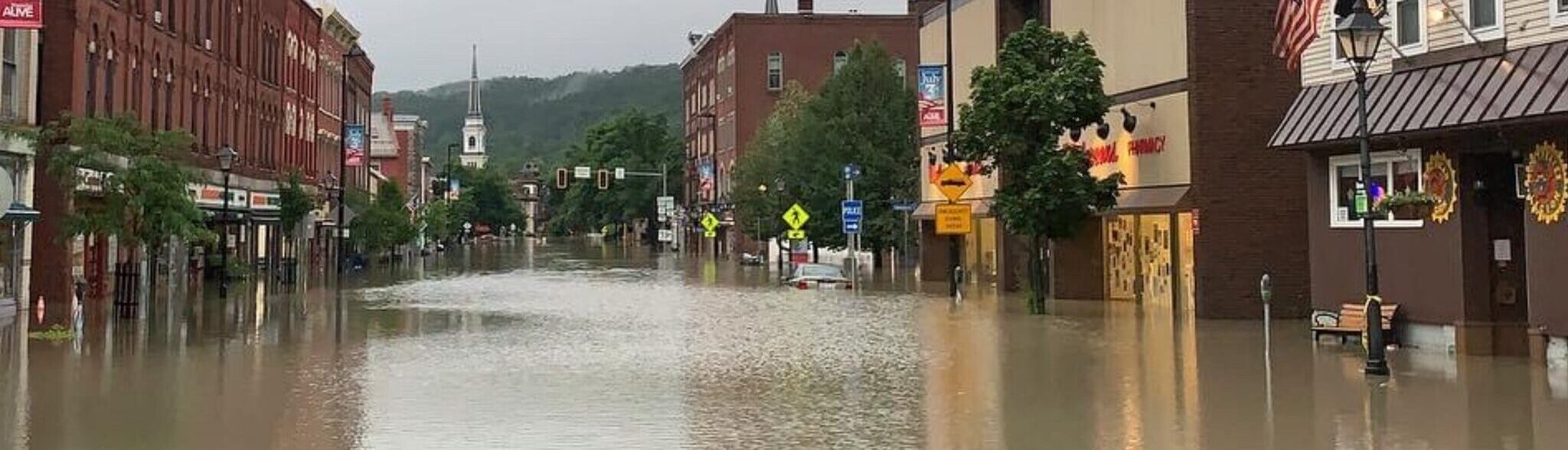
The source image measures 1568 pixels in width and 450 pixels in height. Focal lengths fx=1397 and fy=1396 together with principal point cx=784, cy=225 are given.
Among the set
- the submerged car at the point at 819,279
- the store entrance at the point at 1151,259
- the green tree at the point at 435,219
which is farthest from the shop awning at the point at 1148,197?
the green tree at the point at 435,219

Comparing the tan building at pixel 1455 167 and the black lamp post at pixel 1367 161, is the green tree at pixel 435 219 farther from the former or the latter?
the black lamp post at pixel 1367 161

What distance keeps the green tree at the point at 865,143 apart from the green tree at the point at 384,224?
65.8 feet

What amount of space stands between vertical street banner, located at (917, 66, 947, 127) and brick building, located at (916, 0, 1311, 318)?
3.87m

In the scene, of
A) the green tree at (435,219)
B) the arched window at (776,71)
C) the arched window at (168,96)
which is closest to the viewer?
the arched window at (168,96)

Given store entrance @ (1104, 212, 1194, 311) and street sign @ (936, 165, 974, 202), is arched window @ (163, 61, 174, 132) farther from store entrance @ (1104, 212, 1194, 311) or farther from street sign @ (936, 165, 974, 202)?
store entrance @ (1104, 212, 1194, 311)

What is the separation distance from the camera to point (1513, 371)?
1709 cm

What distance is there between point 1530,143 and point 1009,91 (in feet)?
41.6

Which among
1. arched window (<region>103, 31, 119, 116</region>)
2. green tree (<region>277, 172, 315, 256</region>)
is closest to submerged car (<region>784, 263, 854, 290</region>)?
green tree (<region>277, 172, 315, 256</region>)

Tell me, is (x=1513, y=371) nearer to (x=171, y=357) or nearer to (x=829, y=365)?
(x=829, y=365)

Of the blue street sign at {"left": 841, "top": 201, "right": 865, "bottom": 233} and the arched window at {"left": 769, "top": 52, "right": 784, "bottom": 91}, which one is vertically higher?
the arched window at {"left": 769, "top": 52, "right": 784, "bottom": 91}

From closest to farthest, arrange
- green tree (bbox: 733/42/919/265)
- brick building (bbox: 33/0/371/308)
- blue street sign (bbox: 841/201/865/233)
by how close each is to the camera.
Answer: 1. brick building (bbox: 33/0/371/308)
2. blue street sign (bbox: 841/201/865/233)
3. green tree (bbox: 733/42/919/265)

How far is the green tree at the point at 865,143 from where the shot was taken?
191 feet

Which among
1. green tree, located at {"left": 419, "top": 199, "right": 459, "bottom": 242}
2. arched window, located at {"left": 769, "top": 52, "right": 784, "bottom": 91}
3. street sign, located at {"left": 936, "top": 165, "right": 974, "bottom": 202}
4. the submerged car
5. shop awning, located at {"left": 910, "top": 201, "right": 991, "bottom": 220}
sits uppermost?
arched window, located at {"left": 769, "top": 52, "right": 784, "bottom": 91}

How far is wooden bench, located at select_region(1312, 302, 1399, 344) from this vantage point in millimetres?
20703
